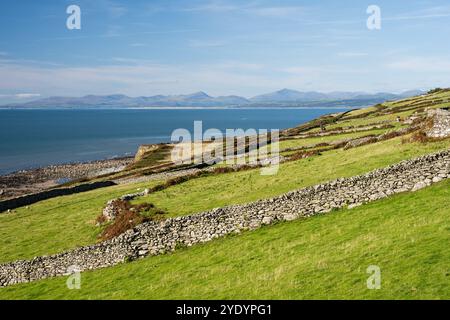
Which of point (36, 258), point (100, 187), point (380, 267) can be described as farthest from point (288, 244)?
point (100, 187)

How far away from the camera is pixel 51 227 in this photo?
149 ft

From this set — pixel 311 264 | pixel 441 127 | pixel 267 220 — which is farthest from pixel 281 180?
pixel 311 264

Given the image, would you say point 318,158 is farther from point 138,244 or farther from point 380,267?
point 380,267

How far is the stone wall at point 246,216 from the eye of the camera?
28.9 m

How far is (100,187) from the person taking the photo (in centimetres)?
7419

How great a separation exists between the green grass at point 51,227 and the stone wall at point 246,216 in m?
5.87

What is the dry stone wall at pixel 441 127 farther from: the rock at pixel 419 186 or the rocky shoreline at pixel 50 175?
the rocky shoreline at pixel 50 175

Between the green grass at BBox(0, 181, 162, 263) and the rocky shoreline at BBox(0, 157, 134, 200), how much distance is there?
50.7 meters

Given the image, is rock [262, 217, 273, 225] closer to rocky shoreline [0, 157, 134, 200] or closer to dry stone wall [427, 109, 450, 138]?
dry stone wall [427, 109, 450, 138]

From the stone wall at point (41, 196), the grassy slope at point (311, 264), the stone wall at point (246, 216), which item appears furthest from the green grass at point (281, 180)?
the stone wall at point (41, 196)

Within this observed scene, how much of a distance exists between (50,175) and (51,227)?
97025 millimetres

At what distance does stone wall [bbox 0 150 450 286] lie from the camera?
94.8ft

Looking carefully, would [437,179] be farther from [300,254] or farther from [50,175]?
[50,175]
